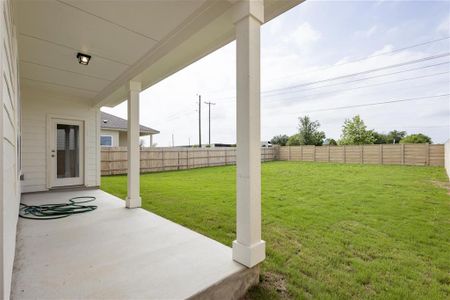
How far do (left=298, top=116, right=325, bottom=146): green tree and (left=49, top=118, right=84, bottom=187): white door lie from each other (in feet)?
78.7

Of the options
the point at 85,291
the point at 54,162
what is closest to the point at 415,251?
the point at 85,291

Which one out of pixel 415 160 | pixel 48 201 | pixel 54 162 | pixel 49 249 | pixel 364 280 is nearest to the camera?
pixel 364 280

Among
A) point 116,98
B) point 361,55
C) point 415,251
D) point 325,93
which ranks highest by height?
point 361,55

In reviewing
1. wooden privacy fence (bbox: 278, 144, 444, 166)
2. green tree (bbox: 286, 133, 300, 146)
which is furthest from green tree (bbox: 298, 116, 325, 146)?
wooden privacy fence (bbox: 278, 144, 444, 166)

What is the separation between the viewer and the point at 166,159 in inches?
426

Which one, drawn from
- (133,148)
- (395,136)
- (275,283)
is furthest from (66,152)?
(395,136)

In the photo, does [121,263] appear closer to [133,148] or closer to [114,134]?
[133,148]

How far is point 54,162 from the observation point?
16.1ft

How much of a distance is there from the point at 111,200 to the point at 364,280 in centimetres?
417

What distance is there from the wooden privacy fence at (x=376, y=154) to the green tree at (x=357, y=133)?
9547mm

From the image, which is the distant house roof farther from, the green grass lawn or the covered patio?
the covered patio

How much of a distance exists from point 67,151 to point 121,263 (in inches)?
178

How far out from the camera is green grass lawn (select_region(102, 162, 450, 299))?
1746 mm

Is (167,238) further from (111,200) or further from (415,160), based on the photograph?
(415,160)
